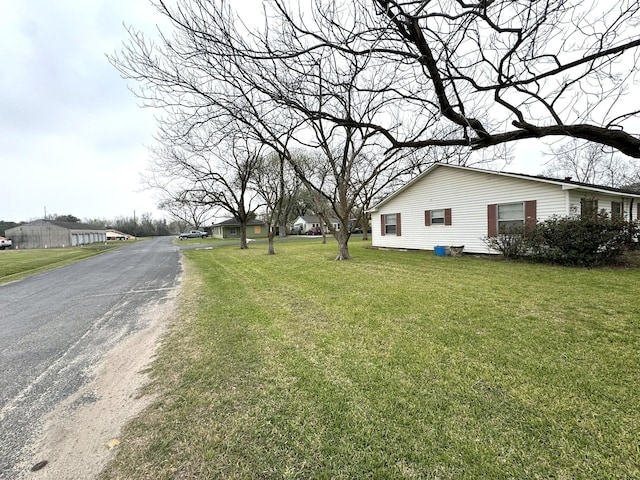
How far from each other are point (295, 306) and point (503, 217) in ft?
32.9

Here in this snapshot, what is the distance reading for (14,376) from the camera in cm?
294

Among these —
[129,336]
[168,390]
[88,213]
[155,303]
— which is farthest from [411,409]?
[88,213]

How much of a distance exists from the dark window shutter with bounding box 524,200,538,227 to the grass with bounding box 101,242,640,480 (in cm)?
597

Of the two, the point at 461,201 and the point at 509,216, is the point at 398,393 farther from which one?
the point at 461,201

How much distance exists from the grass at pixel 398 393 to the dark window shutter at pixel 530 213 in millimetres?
5973

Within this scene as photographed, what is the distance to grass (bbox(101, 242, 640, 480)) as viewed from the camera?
165 centimetres

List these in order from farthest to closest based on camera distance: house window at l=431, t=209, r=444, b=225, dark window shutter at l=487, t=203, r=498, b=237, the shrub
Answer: house window at l=431, t=209, r=444, b=225, dark window shutter at l=487, t=203, r=498, b=237, the shrub

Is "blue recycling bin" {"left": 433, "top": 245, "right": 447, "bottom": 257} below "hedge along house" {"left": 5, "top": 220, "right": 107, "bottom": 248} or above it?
below

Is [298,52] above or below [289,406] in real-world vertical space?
above

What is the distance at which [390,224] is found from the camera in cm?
1611

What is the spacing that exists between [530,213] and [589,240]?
2.52 metres

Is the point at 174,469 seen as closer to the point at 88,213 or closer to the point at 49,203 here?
the point at 49,203

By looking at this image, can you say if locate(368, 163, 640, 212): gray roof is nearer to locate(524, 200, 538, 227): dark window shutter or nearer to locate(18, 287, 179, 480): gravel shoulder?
locate(524, 200, 538, 227): dark window shutter

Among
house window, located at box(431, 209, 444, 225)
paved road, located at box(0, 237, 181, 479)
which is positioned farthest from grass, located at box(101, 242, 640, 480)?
house window, located at box(431, 209, 444, 225)
